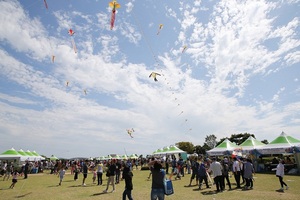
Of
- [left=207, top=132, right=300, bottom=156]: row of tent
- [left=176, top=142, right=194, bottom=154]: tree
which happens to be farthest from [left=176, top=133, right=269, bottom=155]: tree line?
[left=207, top=132, right=300, bottom=156]: row of tent

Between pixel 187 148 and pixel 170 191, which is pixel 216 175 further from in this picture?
pixel 187 148

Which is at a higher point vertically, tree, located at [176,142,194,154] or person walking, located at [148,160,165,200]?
tree, located at [176,142,194,154]

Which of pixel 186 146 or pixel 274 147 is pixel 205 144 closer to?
pixel 186 146

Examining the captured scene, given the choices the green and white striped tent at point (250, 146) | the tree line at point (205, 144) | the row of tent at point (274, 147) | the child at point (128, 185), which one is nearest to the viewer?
the child at point (128, 185)

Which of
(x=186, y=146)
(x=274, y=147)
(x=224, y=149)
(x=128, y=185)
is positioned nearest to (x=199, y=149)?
(x=186, y=146)

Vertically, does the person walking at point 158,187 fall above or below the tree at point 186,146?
below

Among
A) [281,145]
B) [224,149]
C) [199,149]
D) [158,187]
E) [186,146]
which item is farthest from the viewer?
[186,146]

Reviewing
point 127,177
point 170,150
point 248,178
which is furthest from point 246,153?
point 127,177

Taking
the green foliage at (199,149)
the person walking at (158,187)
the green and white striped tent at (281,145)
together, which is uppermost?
the green foliage at (199,149)

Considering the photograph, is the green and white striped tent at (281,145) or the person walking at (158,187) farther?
the green and white striped tent at (281,145)

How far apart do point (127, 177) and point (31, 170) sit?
99.2 ft

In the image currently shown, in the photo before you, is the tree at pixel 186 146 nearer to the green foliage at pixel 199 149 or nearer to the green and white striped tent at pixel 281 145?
the green foliage at pixel 199 149

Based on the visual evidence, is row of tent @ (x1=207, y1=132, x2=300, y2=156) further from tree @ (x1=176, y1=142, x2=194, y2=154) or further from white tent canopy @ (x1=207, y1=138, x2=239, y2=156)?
tree @ (x1=176, y1=142, x2=194, y2=154)

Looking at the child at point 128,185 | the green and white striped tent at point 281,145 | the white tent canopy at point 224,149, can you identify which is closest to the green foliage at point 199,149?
the white tent canopy at point 224,149
